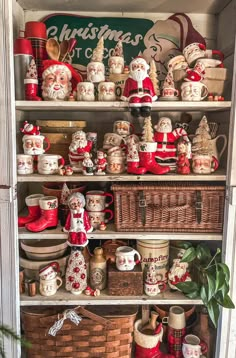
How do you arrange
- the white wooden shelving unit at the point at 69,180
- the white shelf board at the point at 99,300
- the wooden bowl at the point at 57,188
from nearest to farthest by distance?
the white wooden shelving unit at the point at 69,180 < the white shelf board at the point at 99,300 < the wooden bowl at the point at 57,188

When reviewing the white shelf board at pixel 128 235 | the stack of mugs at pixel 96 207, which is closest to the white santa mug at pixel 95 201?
the stack of mugs at pixel 96 207

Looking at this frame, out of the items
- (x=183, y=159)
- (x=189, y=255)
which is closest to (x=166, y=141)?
(x=183, y=159)

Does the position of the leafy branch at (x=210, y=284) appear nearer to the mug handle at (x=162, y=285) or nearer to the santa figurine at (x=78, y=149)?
the mug handle at (x=162, y=285)

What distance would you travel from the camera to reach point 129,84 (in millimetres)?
1300

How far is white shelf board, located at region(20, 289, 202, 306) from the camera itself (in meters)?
1.35

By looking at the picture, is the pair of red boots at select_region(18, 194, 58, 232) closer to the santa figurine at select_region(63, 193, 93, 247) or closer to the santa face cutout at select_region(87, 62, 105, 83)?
the santa figurine at select_region(63, 193, 93, 247)

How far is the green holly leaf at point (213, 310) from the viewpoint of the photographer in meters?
1.28

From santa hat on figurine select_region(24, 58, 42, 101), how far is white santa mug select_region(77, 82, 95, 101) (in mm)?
160

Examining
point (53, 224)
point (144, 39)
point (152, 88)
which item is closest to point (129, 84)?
point (152, 88)

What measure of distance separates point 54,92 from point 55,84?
3 cm

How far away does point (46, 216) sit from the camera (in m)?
1.38

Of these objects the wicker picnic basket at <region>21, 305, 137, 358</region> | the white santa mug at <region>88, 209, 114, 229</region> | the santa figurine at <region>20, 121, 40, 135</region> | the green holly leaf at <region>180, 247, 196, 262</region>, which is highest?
the santa figurine at <region>20, 121, 40, 135</region>

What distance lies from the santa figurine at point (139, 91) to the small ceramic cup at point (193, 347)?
968 millimetres

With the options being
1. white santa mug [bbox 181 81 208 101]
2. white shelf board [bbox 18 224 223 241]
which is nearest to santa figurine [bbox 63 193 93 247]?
white shelf board [bbox 18 224 223 241]
